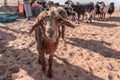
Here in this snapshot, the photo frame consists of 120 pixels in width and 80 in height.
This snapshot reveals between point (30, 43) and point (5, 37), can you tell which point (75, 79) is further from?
point (5, 37)

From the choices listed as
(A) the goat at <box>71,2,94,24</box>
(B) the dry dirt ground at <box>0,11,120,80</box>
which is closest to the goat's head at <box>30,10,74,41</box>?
(B) the dry dirt ground at <box>0,11,120,80</box>

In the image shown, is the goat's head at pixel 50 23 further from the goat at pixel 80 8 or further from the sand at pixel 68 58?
the goat at pixel 80 8

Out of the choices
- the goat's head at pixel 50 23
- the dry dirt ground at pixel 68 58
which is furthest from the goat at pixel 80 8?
the goat's head at pixel 50 23

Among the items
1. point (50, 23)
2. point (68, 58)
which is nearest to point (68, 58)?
point (68, 58)

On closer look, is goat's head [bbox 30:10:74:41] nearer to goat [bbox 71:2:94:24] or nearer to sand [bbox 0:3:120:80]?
sand [bbox 0:3:120:80]

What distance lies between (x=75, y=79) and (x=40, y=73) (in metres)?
0.97

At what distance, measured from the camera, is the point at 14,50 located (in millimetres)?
8641

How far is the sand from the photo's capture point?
684 centimetres

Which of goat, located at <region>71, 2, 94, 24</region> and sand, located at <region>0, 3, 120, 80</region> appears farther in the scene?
goat, located at <region>71, 2, 94, 24</region>

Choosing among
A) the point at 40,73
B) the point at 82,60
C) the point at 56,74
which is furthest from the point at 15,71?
the point at 82,60

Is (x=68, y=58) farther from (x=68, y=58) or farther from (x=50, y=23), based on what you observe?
(x=50, y=23)

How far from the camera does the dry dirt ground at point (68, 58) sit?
6840mm

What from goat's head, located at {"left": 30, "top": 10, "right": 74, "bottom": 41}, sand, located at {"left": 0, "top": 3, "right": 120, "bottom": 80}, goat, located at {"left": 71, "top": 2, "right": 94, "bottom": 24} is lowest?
sand, located at {"left": 0, "top": 3, "right": 120, "bottom": 80}

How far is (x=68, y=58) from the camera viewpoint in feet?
26.6
